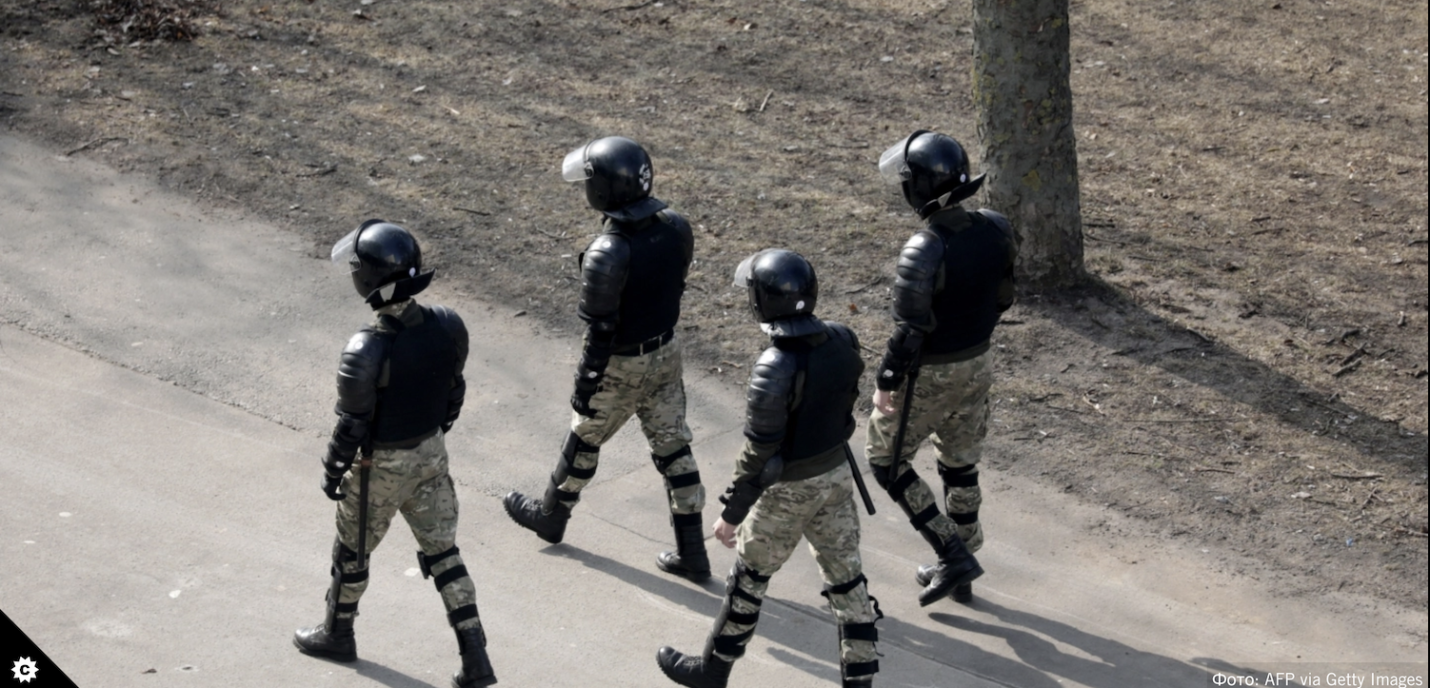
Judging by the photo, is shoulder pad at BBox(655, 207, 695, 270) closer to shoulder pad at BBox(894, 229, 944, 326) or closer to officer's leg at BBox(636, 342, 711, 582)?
officer's leg at BBox(636, 342, 711, 582)

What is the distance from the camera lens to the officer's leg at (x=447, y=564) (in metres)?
5.85

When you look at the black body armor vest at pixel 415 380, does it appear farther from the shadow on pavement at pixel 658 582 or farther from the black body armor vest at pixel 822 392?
the shadow on pavement at pixel 658 582

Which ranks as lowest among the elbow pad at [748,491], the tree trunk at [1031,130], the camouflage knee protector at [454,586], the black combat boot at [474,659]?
the black combat boot at [474,659]

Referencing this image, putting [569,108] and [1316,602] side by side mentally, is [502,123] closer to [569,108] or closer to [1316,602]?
[569,108]

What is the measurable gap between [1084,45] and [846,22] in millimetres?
2291

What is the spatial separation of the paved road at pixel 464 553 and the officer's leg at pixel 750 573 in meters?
0.27

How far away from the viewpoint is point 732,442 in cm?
811

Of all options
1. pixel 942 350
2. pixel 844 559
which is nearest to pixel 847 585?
pixel 844 559

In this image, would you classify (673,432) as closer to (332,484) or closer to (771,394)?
(771,394)

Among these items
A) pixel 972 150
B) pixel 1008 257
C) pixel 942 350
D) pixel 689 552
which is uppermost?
pixel 972 150

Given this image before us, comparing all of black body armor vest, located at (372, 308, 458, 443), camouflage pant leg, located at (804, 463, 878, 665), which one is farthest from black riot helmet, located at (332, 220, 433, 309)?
camouflage pant leg, located at (804, 463, 878, 665)

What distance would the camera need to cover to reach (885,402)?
21.5 ft

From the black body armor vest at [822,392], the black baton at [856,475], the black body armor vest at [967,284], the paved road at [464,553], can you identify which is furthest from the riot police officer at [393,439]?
the black body armor vest at [967,284]

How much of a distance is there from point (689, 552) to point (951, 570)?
1231 mm
